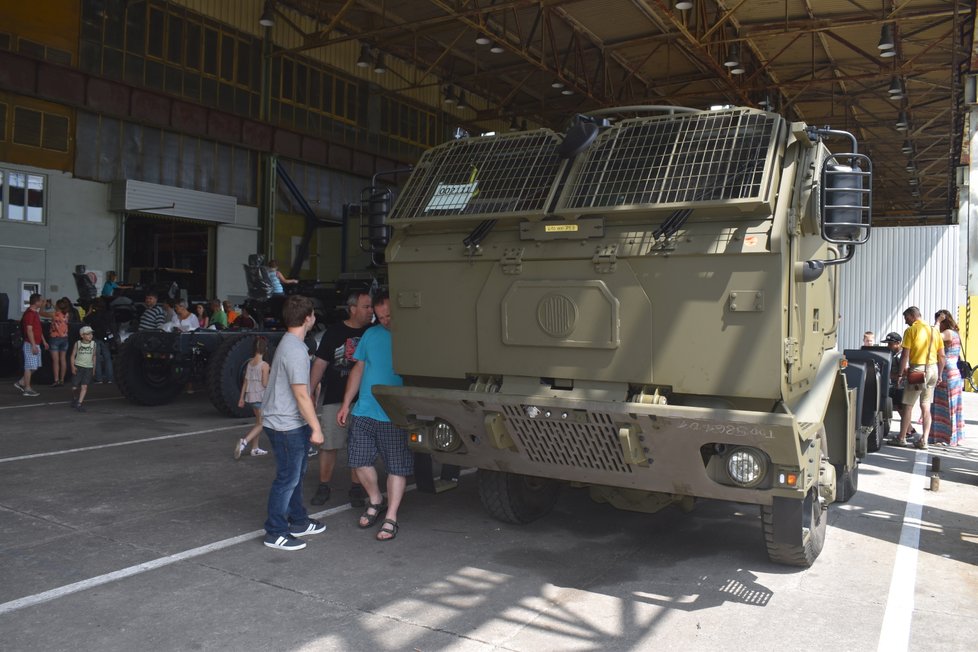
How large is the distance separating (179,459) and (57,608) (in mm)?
4051

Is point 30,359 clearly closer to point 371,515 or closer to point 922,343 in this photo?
point 371,515

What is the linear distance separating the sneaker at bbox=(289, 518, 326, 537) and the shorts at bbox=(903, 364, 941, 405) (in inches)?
285

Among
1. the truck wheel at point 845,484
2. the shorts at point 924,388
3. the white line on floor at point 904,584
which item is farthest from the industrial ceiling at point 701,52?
the white line on floor at point 904,584

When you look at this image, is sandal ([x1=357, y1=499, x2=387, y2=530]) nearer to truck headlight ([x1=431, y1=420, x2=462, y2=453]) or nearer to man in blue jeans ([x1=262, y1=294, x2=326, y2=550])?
man in blue jeans ([x1=262, y1=294, x2=326, y2=550])

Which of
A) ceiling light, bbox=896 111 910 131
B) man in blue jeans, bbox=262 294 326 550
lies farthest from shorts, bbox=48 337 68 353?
ceiling light, bbox=896 111 910 131

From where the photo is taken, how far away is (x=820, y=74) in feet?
73.7

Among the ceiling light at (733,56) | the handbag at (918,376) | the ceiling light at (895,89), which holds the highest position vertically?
the ceiling light at (733,56)

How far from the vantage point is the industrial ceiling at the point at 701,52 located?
17875 millimetres

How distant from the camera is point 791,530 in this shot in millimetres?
4891

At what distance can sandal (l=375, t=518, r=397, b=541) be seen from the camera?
18.4 feet

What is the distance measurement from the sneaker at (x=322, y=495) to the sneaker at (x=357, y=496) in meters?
0.18

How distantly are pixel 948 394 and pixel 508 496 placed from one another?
6647 millimetres

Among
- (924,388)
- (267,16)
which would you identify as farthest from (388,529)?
(267,16)

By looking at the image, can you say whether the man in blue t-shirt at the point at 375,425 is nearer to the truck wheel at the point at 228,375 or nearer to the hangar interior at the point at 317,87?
the truck wheel at the point at 228,375
